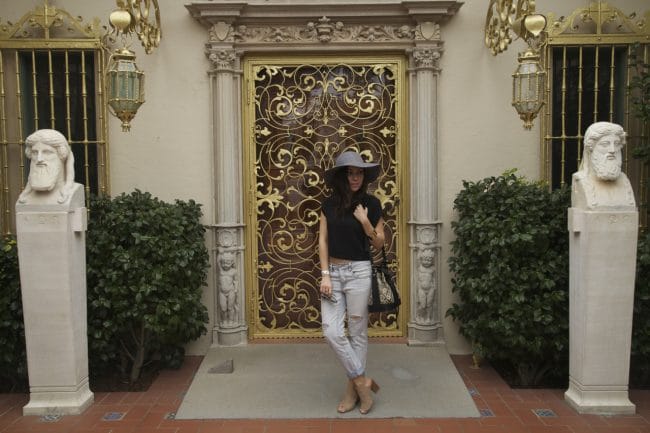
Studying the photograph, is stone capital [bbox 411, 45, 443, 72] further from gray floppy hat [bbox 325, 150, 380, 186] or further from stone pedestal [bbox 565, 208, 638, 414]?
stone pedestal [bbox 565, 208, 638, 414]

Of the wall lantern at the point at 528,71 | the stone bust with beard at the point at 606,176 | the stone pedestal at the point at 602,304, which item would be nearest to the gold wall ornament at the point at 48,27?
the wall lantern at the point at 528,71

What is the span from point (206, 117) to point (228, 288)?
5.46ft

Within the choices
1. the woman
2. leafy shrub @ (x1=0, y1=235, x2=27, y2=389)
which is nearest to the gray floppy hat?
the woman

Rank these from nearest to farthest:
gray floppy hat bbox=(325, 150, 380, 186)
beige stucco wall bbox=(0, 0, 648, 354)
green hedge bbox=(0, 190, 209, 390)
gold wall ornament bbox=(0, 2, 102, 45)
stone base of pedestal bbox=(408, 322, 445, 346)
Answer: gray floppy hat bbox=(325, 150, 380, 186) → green hedge bbox=(0, 190, 209, 390) → gold wall ornament bbox=(0, 2, 102, 45) → beige stucco wall bbox=(0, 0, 648, 354) → stone base of pedestal bbox=(408, 322, 445, 346)

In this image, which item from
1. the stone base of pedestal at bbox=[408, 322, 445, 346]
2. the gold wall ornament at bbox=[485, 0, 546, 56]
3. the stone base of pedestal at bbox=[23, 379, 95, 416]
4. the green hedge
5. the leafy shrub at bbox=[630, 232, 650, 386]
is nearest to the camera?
the gold wall ornament at bbox=[485, 0, 546, 56]

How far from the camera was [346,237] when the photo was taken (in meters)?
4.25

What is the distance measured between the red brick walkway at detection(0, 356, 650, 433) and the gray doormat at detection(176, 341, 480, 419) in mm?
103

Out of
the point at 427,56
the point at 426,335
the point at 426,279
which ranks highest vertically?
the point at 427,56

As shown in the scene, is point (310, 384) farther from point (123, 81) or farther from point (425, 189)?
point (123, 81)

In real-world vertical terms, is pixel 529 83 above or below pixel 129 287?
above

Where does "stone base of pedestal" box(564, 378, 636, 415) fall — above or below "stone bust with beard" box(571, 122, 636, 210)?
below

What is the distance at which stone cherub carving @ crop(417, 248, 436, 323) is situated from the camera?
5.75 m

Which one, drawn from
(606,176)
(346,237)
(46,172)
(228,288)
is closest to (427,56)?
(606,176)

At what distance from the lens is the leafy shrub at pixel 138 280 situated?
488cm
